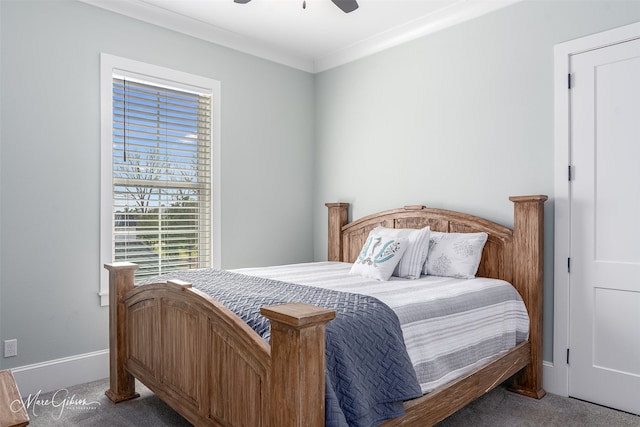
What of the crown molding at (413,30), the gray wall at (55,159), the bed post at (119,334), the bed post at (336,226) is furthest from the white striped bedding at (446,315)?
the crown molding at (413,30)

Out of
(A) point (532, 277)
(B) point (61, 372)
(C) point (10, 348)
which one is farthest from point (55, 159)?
(A) point (532, 277)

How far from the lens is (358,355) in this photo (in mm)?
1611

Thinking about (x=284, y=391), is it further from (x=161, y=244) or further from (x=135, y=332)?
(x=161, y=244)

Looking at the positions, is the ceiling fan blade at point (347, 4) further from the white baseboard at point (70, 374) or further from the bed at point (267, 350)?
the white baseboard at point (70, 374)

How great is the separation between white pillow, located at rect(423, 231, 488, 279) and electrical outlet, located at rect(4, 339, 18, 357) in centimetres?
265

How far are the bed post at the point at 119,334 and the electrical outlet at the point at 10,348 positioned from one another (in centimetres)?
62

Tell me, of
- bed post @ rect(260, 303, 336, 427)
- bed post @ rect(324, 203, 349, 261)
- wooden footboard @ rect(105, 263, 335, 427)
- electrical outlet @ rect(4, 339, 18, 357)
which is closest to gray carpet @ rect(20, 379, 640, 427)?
wooden footboard @ rect(105, 263, 335, 427)

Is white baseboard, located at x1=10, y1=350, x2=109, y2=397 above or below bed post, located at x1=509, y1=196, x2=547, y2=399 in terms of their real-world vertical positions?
below

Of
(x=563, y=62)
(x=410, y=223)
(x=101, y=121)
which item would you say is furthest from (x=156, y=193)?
(x=563, y=62)

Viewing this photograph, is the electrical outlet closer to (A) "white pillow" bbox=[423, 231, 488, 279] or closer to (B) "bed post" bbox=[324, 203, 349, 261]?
(B) "bed post" bbox=[324, 203, 349, 261]

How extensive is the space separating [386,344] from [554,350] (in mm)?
1612

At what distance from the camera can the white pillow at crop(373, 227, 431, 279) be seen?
2.84 m

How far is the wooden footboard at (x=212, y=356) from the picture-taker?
4.37 feet

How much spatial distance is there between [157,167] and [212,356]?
195cm
